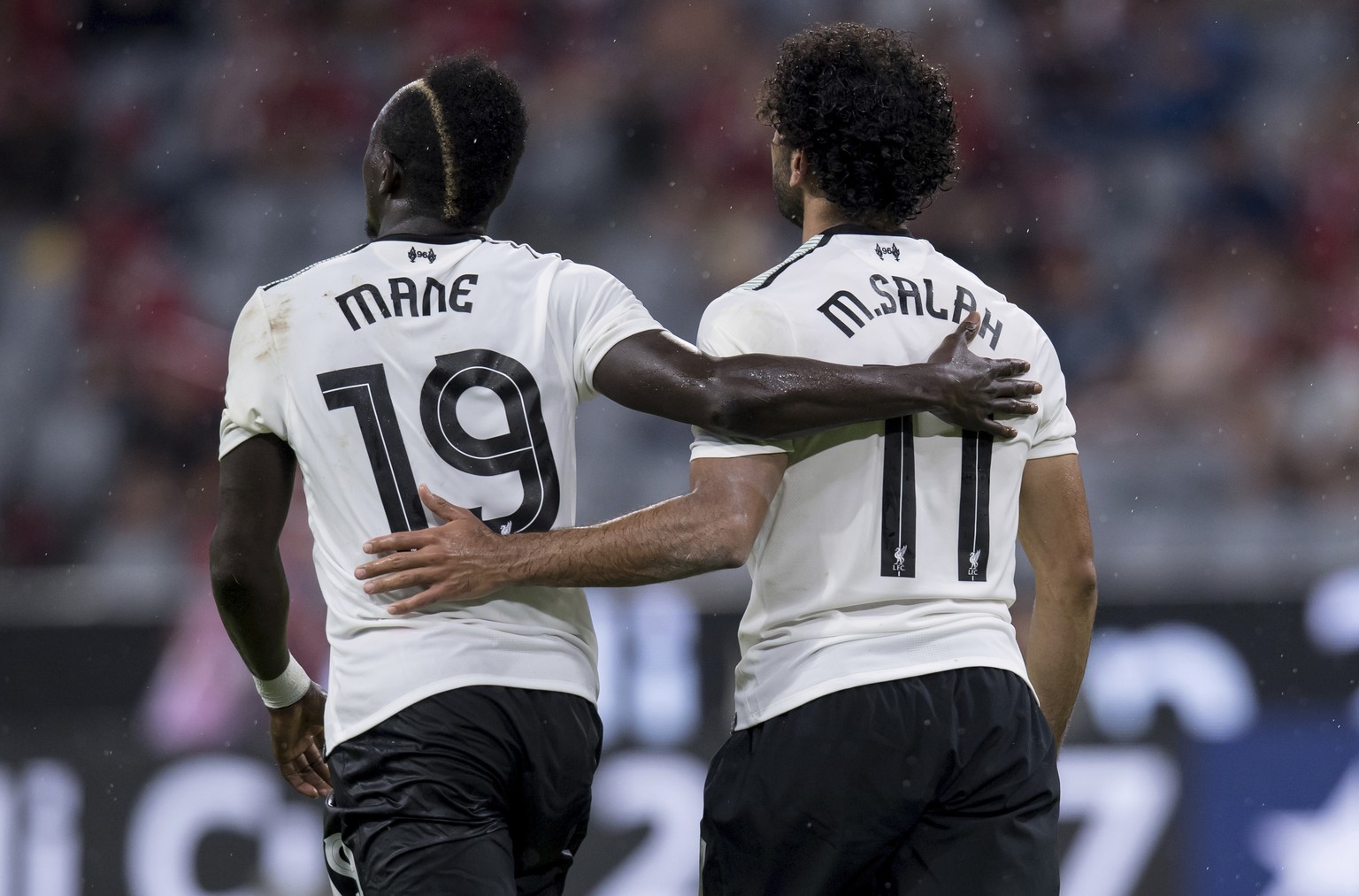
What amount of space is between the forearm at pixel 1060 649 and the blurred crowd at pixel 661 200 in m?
3.90

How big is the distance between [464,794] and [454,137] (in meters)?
1.08

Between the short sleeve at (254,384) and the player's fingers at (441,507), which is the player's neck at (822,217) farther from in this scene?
the short sleeve at (254,384)

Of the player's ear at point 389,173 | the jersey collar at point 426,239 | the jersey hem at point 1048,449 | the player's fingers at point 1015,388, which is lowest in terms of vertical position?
the jersey hem at point 1048,449

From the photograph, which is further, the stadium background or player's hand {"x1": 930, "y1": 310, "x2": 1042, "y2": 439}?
the stadium background

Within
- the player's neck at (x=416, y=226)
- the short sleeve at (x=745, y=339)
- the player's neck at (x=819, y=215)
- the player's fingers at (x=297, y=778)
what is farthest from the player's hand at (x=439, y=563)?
the player's neck at (x=819, y=215)

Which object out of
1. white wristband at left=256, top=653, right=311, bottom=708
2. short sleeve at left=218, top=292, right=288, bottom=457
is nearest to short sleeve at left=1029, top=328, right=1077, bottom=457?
short sleeve at left=218, top=292, right=288, bottom=457

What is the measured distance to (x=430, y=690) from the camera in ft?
8.09

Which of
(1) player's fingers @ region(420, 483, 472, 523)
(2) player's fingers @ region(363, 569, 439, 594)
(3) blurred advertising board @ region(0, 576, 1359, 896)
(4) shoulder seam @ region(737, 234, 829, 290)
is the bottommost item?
(3) blurred advertising board @ region(0, 576, 1359, 896)

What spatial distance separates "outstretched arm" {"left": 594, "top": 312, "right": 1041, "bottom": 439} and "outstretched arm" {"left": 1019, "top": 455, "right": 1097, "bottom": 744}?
23 cm

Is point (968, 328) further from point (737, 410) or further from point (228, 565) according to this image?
point (228, 565)

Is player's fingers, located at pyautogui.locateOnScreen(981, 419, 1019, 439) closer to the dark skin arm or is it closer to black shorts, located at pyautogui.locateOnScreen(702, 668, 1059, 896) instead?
black shorts, located at pyautogui.locateOnScreen(702, 668, 1059, 896)

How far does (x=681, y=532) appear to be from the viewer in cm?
247

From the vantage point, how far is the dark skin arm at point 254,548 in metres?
2.63

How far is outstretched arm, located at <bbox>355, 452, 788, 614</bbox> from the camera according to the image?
8.05ft
